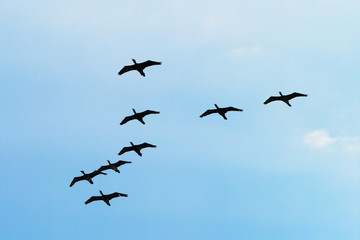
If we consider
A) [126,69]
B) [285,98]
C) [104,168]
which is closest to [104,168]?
[104,168]

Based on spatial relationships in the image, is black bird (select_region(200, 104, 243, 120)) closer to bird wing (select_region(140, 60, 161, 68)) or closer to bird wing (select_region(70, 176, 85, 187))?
bird wing (select_region(140, 60, 161, 68))

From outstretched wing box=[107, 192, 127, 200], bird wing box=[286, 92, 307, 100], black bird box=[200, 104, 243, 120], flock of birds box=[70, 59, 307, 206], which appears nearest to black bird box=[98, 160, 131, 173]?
flock of birds box=[70, 59, 307, 206]

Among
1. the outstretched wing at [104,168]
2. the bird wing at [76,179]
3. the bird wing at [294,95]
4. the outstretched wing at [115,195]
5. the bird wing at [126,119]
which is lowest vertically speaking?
the outstretched wing at [115,195]

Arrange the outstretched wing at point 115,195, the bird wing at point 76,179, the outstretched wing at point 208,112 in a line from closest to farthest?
the outstretched wing at point 208,112 < the outstretched wing at point 115,195 < the bird wing at point 76,179

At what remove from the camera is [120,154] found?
118 meters

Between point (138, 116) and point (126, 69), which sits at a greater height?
point (126, 69)

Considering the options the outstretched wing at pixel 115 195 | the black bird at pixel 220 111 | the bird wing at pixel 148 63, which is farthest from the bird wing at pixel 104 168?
the bird wing at pixel 148 63

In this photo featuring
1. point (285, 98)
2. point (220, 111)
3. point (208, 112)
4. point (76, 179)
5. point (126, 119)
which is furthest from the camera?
point (76, 179)

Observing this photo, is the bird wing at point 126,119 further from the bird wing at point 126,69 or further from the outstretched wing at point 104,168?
the outstretched wing at point 104,168

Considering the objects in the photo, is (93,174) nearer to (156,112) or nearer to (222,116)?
(156,112)

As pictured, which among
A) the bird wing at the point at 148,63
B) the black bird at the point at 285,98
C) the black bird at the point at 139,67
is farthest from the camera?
the black bird at the point at 285,98

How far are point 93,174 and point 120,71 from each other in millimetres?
20397

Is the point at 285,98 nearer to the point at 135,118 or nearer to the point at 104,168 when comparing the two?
the point at 135,118

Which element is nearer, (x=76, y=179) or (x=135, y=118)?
(x=135, y=118)
